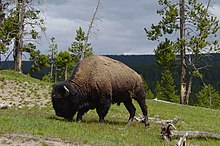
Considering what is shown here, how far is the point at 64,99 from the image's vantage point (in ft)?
54.0

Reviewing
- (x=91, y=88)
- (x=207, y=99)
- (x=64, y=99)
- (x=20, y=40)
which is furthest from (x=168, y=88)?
(x=64, y=99)

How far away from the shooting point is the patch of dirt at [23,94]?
83.3 feet

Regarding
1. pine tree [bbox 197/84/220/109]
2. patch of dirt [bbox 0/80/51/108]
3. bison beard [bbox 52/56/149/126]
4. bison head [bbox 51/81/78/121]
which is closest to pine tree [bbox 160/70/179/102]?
pine tree [bbox 197/84/220/109]

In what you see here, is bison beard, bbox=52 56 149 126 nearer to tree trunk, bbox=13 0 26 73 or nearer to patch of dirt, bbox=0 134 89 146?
patch of dirt, bbox=0 134 89 146

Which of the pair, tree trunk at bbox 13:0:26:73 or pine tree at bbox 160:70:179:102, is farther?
pine tree at bbox 160:70:179:102

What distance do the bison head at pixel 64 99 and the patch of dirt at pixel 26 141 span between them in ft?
16.8

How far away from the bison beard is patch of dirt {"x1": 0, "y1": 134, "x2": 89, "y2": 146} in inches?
206

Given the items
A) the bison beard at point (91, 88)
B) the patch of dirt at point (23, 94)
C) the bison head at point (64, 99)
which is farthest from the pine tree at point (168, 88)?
the bison head at point (64, 99)

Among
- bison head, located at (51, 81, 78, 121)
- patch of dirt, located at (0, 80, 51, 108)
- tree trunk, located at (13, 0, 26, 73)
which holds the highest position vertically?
tree trunk, located at (13, 0, 26, 73)

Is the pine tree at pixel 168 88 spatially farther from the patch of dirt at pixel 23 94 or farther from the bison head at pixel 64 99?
the bison head at pixel 64 99

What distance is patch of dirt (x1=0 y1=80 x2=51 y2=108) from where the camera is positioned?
83.3 ft

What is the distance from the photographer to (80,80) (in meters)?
17.0

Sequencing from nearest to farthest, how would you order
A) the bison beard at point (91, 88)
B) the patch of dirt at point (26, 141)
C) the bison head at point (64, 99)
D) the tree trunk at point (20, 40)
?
1. the patch of dirt at point (26, 141)
2. the bison head at point (64, 99)
3. the bison beard at point (91, 88)
4. the tree trunk at point (20, 40)

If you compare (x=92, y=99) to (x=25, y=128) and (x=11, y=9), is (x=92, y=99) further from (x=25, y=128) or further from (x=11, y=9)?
(x=11, y=9)
